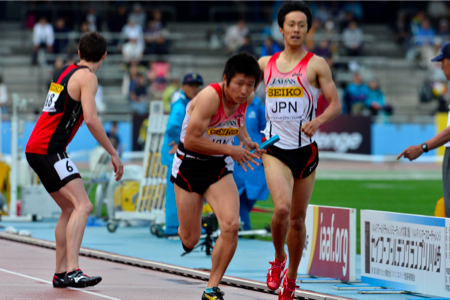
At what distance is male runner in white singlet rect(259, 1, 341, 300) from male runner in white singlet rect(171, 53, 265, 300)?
0.31 m

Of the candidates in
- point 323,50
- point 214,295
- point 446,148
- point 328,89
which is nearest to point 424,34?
point 323,50

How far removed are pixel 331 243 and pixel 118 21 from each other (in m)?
22.7

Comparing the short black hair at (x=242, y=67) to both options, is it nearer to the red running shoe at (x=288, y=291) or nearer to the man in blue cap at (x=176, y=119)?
the red running shoe at (x=288, y=291)

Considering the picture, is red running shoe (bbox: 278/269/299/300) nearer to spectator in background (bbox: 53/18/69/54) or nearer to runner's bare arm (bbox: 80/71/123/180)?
runner's bare arm (bbox: 80/71/123/180)

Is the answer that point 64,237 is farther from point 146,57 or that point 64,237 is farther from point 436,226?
point 146,57

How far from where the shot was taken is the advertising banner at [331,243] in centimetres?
715

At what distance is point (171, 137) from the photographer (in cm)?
1012

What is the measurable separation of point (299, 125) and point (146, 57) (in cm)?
2126

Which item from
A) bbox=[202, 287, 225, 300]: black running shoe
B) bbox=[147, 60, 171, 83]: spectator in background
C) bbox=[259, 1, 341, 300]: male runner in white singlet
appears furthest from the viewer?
bbox=[147, 60, 171, 83]: spectator in background

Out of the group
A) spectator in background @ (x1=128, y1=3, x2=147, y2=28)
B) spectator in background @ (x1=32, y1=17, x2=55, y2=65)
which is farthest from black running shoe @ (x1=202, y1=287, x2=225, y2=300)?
spectator in background @ (x1=128, y1=3, x2=147, y2=28)

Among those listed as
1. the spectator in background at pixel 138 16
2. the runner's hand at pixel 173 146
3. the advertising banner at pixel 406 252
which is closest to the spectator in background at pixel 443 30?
the spectator in background at pixel 138 16

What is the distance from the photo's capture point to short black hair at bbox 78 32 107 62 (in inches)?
268

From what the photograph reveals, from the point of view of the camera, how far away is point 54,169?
6781 millimetres

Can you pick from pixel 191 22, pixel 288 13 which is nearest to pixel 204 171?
pixel 288 13
